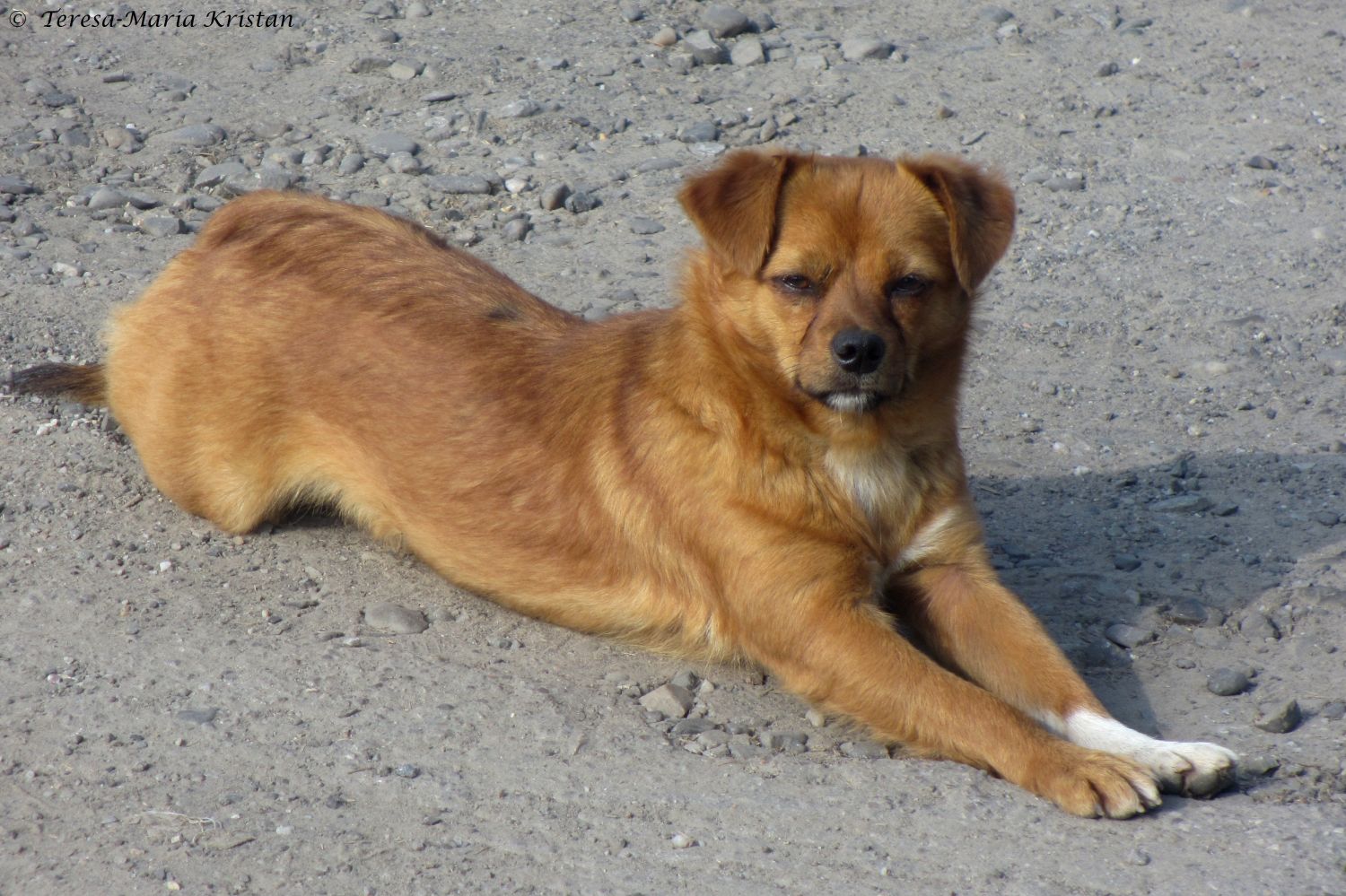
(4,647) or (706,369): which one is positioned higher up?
(706,369)

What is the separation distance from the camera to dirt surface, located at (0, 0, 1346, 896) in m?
3.71

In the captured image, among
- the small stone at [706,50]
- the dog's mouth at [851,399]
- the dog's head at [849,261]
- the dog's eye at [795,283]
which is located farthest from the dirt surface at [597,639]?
the dog's eye at [795,283]

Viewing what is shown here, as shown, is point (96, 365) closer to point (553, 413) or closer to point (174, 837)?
point (553, 413)

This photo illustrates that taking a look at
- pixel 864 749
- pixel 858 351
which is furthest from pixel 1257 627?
pixel 858 351

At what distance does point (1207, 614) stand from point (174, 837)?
3.29 metres

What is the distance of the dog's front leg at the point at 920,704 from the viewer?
3.85m

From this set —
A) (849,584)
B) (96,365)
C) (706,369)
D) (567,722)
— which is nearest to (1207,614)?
(849,584)

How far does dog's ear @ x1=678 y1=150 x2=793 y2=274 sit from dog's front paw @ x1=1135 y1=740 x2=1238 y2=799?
69.7 inches

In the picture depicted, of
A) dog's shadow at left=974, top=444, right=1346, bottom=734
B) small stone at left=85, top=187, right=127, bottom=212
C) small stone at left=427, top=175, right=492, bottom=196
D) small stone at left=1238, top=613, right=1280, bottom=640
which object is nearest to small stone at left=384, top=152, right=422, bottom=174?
small stone at left=427, top=175, right=492, bottom=196

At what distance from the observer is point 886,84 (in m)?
9.31

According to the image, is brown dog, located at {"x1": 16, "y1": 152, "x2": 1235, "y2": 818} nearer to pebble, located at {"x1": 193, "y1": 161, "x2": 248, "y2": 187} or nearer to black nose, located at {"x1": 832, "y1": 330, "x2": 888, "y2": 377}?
black nose, located at {"x1": 832, "y1": 330, "x2": 888, "y2": 377}

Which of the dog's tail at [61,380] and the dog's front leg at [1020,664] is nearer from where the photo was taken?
the dog's front leg at [1020,664]

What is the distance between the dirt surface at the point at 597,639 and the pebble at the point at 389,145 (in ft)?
0.09

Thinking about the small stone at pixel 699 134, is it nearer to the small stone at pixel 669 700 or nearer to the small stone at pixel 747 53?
the small stone at pixel 747 53
